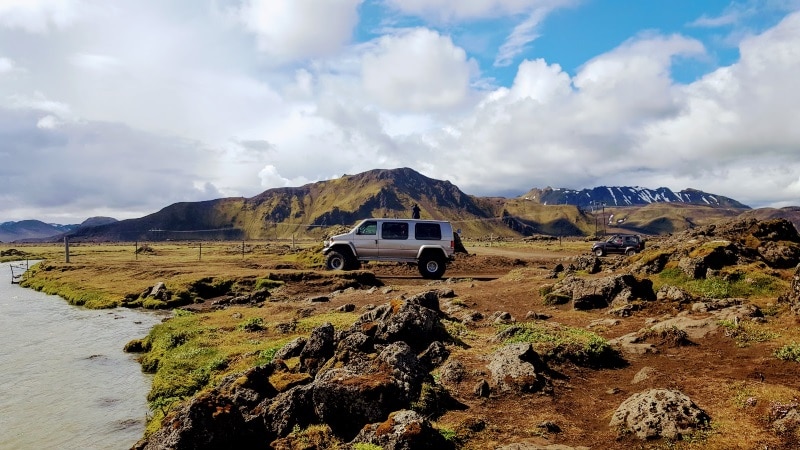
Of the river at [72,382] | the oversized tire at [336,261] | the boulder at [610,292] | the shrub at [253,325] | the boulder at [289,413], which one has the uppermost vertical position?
the oversized tire at [336,261]

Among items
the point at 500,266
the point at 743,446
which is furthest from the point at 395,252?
the point at 743,446

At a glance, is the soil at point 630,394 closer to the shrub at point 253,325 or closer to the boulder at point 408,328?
the boulder at point 408,328

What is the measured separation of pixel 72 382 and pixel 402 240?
16.8 metres

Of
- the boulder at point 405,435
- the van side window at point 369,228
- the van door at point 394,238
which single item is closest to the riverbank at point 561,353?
the boulder at point 405,435

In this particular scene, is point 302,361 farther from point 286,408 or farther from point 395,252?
point 395,252

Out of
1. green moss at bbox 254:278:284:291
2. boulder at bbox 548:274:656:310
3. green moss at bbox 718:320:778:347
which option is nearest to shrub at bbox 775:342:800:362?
green moss at bbox 718:320:778:347

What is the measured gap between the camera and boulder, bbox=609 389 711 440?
266 inches

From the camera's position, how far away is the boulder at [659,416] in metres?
6.76

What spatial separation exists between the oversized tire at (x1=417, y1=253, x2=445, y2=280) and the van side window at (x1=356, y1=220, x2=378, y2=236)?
316cm

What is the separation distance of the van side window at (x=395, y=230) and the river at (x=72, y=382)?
40.2 ft

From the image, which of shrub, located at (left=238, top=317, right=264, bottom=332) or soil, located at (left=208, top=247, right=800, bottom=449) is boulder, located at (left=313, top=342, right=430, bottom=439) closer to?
soil, located at (left=208, top=247, right=800, bottom=449)

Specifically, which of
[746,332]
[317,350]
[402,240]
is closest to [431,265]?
[402,240]

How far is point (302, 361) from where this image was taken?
10.8m

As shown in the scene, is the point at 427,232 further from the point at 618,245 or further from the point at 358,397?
the point at 618,245
